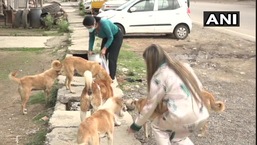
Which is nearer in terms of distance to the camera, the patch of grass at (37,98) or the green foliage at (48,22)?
the patch of grass at (37,98)

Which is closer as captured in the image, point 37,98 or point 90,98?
point 90,98

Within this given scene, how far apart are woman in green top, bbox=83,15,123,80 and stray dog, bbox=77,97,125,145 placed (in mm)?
2546

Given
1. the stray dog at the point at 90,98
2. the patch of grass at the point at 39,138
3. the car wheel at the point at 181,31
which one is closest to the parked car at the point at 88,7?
the car wheel at the point at 181,31

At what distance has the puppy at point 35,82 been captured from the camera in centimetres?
759

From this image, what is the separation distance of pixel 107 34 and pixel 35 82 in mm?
1591

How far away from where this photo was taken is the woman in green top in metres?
7.28

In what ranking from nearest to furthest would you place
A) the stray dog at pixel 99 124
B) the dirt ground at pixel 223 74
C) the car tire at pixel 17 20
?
the stray dog at pixel 99 124, the dirt ground at pixel 223 74, the car tire at pixel 17 20

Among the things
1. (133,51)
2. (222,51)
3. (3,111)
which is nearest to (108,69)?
(3,111)

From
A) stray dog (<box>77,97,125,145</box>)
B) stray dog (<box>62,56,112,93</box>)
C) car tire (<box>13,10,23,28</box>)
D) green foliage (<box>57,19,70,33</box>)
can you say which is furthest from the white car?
stray dog (<box>77,97,125,145</box>)

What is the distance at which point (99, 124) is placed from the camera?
4.68m

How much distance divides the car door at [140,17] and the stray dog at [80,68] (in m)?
8.89

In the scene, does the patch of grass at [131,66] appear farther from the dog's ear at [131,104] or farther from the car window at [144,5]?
the car window at [144,5]

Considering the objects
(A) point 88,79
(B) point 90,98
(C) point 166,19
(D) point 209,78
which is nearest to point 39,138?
(B) point 90,98

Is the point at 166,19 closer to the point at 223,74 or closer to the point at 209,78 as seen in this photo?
the point at 223,74
